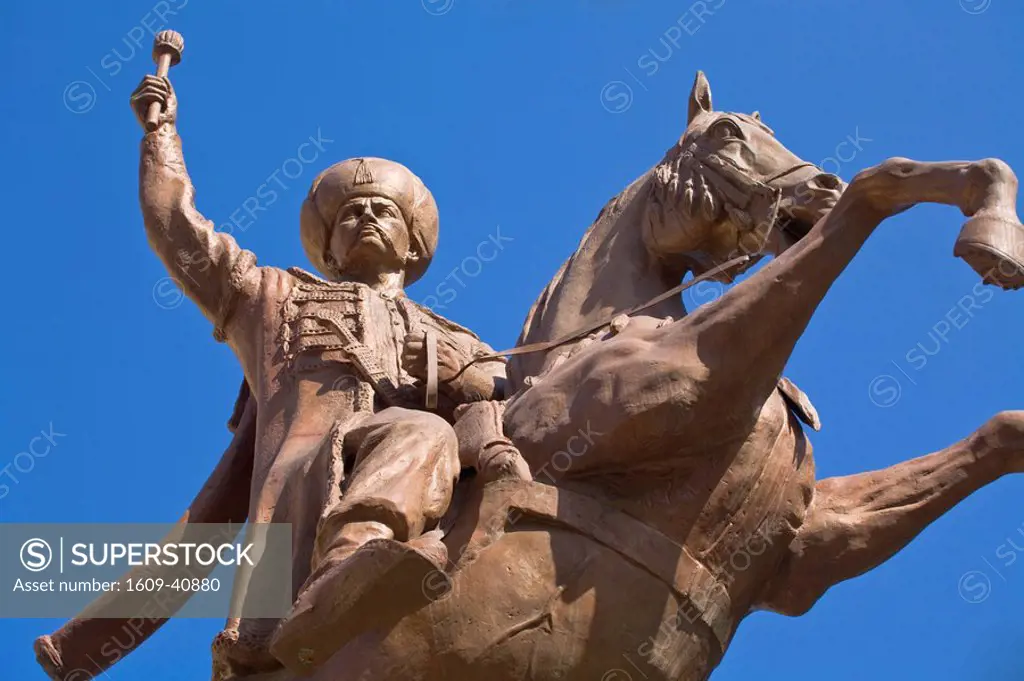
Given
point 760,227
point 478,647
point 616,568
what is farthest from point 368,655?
point 760,227

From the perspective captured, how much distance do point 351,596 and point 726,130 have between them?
3355 mm

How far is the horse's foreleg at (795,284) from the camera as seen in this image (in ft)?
27.3

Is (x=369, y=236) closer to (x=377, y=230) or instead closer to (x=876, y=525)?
(x=377, y=230)

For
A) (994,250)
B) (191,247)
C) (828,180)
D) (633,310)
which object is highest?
(191,247)

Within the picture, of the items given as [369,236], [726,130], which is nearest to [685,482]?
[726,130]

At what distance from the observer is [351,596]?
748 centimetres

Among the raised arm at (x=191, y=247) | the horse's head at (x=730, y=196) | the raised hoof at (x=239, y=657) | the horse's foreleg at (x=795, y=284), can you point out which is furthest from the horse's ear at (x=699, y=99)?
the raised hoof at (x=239, y=657)

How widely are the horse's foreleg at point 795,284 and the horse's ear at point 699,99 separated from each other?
1.70 metres

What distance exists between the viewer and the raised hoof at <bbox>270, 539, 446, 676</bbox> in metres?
7.36

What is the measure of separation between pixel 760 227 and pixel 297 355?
2.60m

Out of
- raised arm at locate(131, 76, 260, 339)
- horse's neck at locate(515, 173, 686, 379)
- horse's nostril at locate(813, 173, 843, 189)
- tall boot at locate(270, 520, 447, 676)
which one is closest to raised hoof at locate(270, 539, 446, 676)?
tall boot at locate(270, 520, 447, 676)

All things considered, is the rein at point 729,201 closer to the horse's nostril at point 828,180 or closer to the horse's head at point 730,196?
the horse's head at point 730,196

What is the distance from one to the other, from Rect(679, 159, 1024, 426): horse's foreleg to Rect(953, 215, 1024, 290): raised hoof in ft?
1.28

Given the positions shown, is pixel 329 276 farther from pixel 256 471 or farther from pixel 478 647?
pixel 478 647
